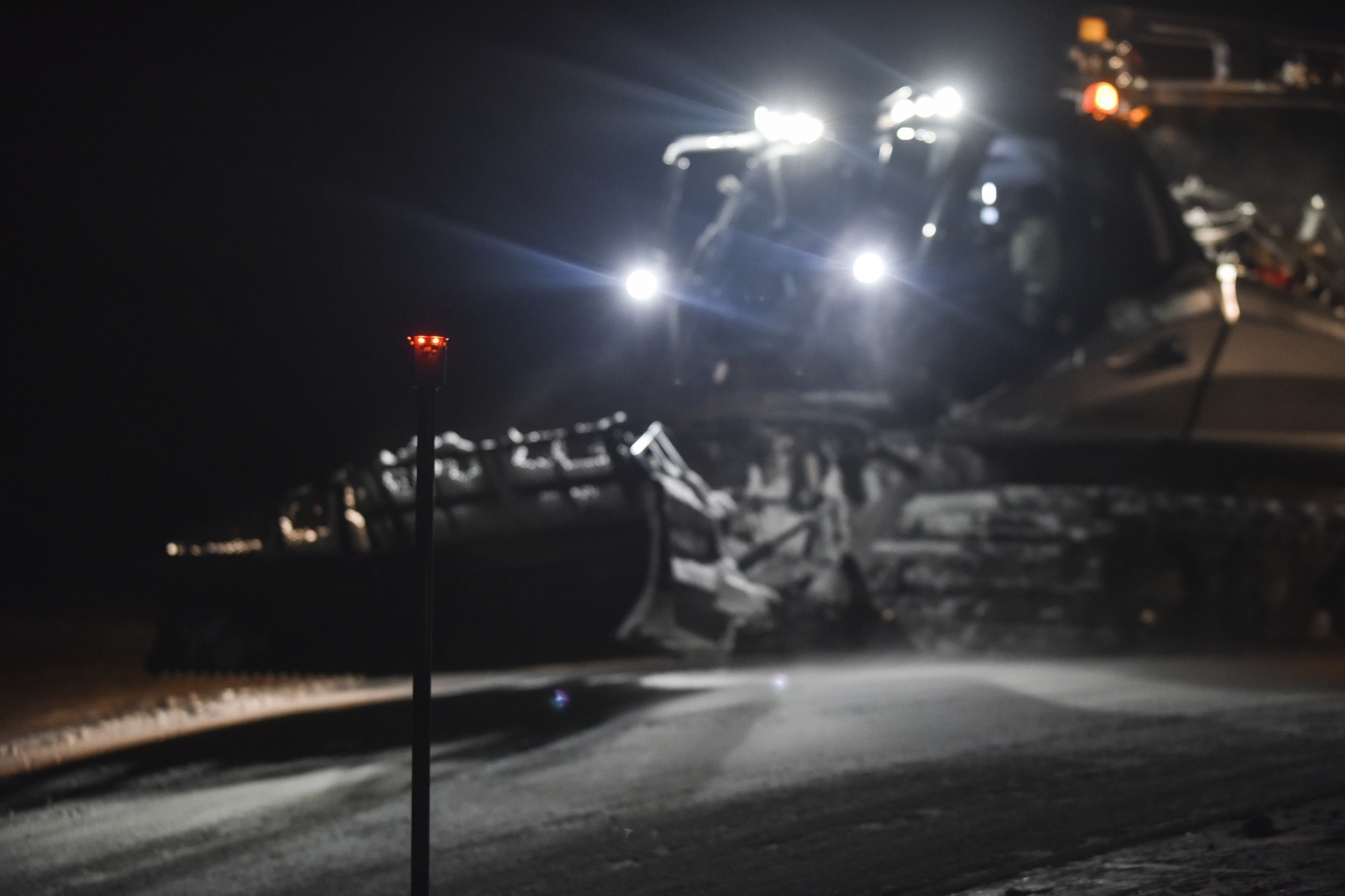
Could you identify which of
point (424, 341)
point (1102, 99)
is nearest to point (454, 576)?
point (424, 341)

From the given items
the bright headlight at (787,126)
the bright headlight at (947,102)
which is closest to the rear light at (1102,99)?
the bright headlight at (947,102)

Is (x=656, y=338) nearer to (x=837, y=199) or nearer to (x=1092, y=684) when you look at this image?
(x=837, y=199)

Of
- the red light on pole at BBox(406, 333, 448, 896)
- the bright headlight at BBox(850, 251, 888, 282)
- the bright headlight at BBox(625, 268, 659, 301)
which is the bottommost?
the red light on pole at BBox(406, 333, 448, 896)

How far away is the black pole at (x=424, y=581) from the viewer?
2932 millimetres

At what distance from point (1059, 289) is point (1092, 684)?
3.21m

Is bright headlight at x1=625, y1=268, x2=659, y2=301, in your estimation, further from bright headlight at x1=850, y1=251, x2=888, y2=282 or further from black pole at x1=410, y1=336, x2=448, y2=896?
black pole at x1=410, y1=336, x2=448, y2=896

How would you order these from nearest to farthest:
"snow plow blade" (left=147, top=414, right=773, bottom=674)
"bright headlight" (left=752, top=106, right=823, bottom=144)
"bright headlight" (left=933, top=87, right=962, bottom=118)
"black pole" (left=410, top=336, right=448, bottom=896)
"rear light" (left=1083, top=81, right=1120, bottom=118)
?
"black pole" (left=410, top=336, right=448, bottom=896)
"snow plow blade" (left=147, top=414, right=773, bottom=674)
"rear light" (left=1083, top=81, right=1120, bottom=118)
"bright headlight" (left=933, top=87, right=962, bottom=118)
"bright headlight" (left=752, top=106, right=823, bottom=144)

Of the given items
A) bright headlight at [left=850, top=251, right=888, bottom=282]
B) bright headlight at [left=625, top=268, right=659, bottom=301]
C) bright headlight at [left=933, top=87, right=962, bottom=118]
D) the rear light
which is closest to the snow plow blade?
bright headlight at [left=850, top=251, right=888, bottom=282]

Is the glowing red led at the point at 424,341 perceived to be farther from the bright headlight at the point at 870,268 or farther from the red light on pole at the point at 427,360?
the bright headlight at the point at 870,268

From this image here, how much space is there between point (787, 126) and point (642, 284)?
1636mm

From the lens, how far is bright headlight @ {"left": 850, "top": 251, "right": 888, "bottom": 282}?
8.71 metres

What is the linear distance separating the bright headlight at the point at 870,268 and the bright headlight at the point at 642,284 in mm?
1719

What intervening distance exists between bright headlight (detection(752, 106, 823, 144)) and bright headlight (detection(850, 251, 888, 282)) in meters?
1.03

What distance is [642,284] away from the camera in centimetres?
988
